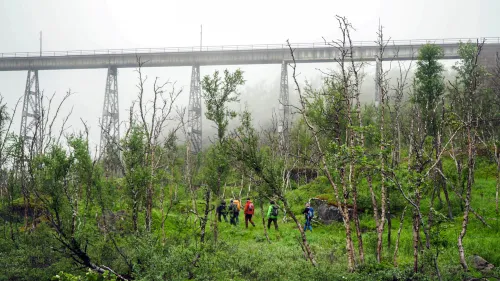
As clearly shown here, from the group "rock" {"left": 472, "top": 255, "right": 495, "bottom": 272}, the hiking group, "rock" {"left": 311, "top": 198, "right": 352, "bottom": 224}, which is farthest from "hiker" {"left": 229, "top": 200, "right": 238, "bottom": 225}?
"rock" {"left": 472, "top": 255, "right": 495, "bottom": 272}

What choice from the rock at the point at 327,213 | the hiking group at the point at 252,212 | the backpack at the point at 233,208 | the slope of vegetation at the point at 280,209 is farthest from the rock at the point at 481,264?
the backpack at the point at 233,208

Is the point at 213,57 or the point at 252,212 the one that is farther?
the point at 213,57

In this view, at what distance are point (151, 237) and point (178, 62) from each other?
→ 128ft

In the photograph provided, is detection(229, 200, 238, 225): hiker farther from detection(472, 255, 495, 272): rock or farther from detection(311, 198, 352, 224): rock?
detection(472, 255, 495, 272): rock

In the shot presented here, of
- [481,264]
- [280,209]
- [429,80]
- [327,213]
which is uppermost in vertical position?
[429,80]

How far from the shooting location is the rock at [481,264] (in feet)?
43.3

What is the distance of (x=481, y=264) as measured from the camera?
13359 mm

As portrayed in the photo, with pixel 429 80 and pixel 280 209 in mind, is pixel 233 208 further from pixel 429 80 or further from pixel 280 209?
pixel 429 80

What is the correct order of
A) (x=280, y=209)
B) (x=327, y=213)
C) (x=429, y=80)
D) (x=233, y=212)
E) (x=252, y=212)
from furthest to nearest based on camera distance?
(x=327, y=213), (x=429, y=80), (x=233, y=212), (x=252, y=212), (x=280, y=209)

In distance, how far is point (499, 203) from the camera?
19344mm

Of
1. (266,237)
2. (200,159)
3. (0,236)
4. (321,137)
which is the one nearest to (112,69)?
(200,159)

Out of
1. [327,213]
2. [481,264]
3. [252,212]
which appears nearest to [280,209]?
[481,264]

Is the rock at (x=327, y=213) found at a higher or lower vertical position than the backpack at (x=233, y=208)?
lower

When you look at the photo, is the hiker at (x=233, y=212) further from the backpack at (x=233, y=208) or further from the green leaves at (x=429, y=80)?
the green leaves at (x=429, y=80)
